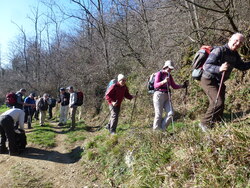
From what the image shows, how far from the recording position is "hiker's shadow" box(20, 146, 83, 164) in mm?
6770

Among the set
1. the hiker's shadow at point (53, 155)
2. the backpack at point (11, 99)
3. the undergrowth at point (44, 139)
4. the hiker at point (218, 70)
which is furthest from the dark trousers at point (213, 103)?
the backpack at point (11, 99)

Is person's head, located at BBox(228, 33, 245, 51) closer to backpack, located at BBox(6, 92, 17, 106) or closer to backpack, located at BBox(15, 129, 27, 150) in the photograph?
backpack, located at BBox(15, 129, 27, 150)

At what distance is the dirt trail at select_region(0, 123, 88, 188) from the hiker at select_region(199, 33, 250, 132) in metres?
3.61

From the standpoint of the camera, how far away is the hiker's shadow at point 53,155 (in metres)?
6.77

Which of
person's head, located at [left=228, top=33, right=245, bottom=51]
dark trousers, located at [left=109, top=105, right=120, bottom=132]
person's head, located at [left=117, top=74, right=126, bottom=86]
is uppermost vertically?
person's head, located at [left=228, top=33, right=245, bottom=51]

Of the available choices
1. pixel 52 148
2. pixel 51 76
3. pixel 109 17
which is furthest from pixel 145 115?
pixel 51 76

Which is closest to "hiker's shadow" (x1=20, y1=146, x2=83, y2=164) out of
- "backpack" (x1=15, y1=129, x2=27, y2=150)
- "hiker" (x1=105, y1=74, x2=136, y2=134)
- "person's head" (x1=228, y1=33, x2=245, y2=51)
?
"backpack" (x1=15, y1=129, x2=27, y2=150)

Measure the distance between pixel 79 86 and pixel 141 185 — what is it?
42.7ft

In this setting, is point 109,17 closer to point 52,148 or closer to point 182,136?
point 52,148

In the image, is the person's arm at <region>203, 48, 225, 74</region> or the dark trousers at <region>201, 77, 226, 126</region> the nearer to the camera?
the person's arm at <region>203, 48, 225, 74</region>

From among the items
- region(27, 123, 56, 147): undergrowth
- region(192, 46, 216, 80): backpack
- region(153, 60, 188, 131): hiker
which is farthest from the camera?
region(27, 123, 56, 147): undergrowth

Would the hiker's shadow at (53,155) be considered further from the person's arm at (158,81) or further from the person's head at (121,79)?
the person's arm at (158,81)

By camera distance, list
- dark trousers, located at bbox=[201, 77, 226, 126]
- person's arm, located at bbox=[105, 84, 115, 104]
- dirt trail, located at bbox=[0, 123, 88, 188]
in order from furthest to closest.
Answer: person's arm, located at bbox=[105, 84, 115, 104], dirt trail, located at bbox=[0, 123, 88, 188], dark trousers, located at bbox=[201, 77, 226, 126]

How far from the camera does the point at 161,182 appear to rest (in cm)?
345
